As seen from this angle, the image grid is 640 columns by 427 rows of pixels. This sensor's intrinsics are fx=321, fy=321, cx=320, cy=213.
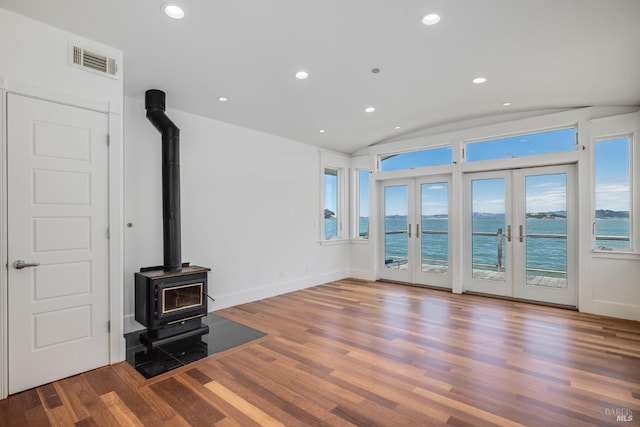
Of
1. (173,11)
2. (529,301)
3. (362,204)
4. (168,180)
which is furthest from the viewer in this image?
(362,204)

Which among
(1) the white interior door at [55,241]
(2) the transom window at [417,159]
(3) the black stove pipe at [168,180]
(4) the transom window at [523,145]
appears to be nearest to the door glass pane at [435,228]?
(2) the transom window at [417,159]

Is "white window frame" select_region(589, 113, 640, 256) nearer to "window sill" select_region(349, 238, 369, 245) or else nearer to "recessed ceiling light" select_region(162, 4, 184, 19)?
"window sill" select_region(349, 238, 369, 245)

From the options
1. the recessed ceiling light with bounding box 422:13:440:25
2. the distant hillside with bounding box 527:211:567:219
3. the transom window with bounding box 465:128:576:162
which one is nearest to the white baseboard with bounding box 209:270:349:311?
the transom window with bounding box 465:128:576:162

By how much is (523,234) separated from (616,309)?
148 centimetres

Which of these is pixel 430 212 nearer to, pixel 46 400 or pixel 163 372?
pixel 163 372

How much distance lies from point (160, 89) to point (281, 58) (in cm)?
162

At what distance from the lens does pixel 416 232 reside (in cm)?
637

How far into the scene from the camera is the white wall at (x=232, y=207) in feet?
13.3

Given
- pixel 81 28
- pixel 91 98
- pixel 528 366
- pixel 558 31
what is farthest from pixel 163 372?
pixel 558 31

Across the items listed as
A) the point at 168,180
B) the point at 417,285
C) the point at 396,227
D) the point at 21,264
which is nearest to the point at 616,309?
the point at 417,285

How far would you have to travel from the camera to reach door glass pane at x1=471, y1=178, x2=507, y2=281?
545cm

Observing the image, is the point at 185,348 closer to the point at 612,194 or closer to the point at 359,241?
the point at 359,241

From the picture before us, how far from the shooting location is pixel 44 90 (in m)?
2.65

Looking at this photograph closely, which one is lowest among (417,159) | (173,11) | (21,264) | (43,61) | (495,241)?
(495,241)
